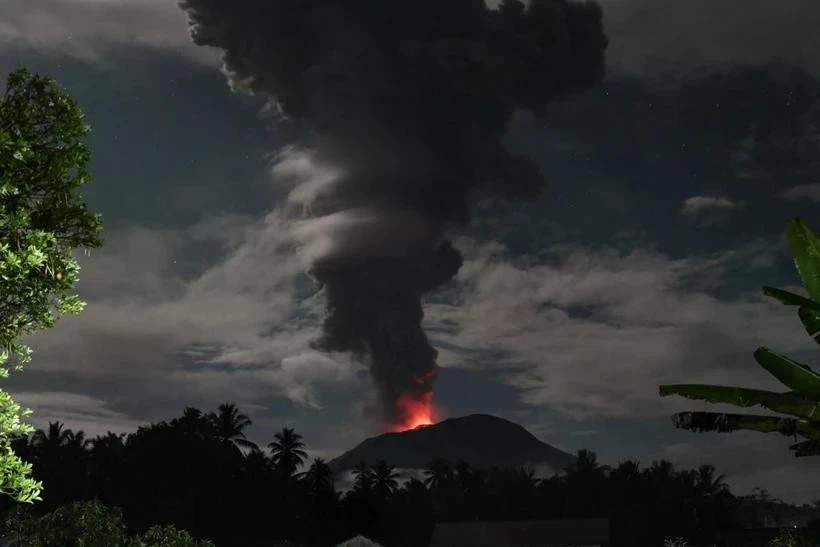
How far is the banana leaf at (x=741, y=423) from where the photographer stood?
7.11 m

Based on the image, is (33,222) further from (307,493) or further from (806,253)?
(307,493)

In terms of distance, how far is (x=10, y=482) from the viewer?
39.0ft

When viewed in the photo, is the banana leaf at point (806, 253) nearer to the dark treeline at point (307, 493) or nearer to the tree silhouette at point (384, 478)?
the dark treeline at point (307, 493)

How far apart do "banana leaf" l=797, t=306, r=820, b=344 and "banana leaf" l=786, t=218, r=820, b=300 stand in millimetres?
146

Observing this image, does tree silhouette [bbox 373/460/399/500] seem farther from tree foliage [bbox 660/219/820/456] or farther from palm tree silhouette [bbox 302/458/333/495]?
tree foliage [bbox 660/219/820/456]

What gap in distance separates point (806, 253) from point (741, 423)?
1500 millimetres

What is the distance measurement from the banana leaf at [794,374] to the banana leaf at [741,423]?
1.89 feet

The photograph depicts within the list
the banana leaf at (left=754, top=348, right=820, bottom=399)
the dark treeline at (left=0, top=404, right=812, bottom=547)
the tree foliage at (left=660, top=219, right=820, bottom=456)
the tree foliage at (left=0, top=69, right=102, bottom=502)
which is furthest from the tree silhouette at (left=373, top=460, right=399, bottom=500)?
the banana leaf at (left=754, top=348, right=820, bottom=399)

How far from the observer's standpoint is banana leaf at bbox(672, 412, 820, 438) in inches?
280

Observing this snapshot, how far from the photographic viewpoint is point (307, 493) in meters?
107

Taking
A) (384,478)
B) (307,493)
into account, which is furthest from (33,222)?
(384,478)

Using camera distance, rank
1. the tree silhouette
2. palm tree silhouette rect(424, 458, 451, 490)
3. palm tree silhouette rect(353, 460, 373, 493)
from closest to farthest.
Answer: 1. palm tree silhouette rect(353, 460, 373, 493)
2. the tree silhouette
3. palm tree silhouette rect(424, 458, 451, 490)

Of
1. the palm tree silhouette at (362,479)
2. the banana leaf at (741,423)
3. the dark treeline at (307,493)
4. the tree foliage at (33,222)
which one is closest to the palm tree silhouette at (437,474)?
the dark treeline at (307,493)

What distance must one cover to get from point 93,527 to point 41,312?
11839 millimetres
